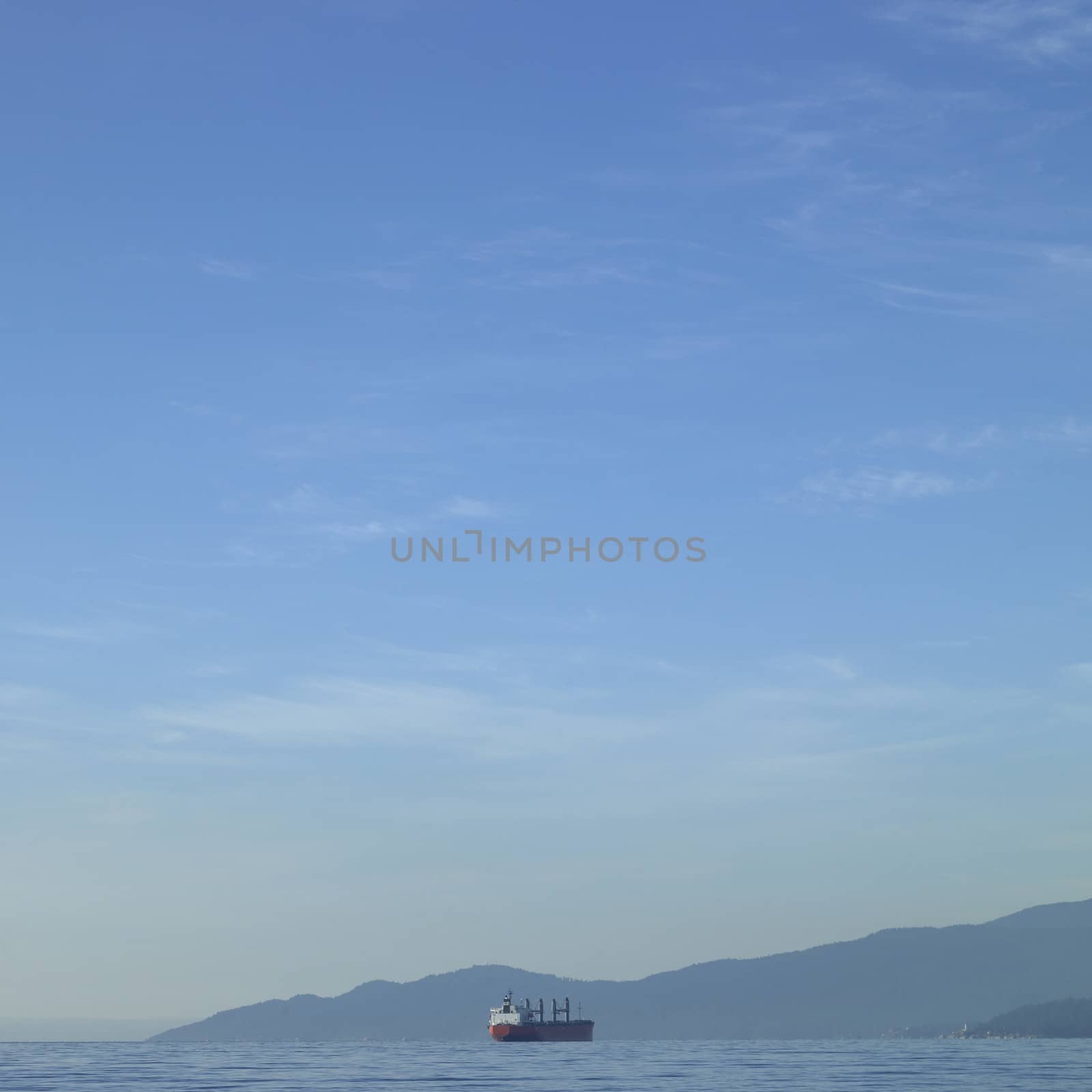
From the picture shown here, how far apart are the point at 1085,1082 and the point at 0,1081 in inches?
5442

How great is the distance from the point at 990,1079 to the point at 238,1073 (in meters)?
106

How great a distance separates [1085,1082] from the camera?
161875mm

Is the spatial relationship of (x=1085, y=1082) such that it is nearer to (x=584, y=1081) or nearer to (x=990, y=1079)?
(x=990, y=1079)

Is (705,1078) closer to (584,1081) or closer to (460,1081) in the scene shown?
(584,1081)

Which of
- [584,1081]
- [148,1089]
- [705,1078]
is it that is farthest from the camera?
[705,1078]

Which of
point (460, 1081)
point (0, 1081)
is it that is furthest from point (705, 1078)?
point (0, 1081)

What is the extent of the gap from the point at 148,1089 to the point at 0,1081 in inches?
1326

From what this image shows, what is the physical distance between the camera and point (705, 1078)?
179 meters

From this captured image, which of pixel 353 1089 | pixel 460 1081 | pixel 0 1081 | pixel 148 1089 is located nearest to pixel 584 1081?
pixel 460 1081

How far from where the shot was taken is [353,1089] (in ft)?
506

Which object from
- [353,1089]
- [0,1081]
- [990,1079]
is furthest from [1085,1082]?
[0,1081]

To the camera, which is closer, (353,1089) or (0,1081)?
(353,1089)

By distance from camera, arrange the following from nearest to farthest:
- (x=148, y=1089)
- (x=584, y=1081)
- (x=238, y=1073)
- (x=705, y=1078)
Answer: (x=148, y=1089)
(x=584, y=1081)
(x=705, y=1078)
(x=238, y=1073)

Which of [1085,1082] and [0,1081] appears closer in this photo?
[1085,1082]
